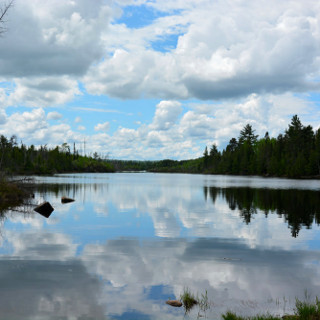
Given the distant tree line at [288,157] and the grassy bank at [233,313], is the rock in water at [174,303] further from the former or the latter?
the distant tree line at [288,157]

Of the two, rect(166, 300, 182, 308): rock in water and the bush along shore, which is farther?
the bush along shore

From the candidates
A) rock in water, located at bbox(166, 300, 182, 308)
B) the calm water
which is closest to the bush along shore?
the calm water

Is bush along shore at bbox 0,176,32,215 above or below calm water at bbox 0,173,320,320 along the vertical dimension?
above

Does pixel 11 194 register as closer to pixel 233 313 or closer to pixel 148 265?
pixel 148 265

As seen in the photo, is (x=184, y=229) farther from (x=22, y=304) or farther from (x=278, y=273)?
(x=22, y=304)

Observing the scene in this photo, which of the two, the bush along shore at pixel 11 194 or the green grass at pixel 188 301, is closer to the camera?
the green grass at pixel 188 301

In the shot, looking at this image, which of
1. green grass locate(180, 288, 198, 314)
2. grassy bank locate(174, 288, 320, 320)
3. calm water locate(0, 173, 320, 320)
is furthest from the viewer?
calm water locate(0, 173, 320, 320)

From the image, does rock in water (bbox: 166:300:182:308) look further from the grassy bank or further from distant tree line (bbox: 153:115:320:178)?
distant tree line (bbox: 153:115:320:178)

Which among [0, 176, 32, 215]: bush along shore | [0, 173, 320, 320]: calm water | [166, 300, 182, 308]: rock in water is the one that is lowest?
[0, 173, 320, 320]: calm water

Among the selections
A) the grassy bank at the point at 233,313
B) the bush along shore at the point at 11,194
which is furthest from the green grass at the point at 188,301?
the bush along shore at the point at 11,194

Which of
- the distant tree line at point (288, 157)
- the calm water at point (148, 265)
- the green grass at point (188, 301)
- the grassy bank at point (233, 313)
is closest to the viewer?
the grassy bank at point (233, 313)

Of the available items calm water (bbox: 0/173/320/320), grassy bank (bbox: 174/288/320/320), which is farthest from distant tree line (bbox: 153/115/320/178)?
grassy bank (bbox: 174/288/320/320)

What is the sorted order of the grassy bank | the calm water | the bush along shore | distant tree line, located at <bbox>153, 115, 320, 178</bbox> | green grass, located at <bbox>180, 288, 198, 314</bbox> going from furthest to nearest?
distant tree line, located at <bbox>153, 115, 320, 178</bbox> < the bush along shore < the calm water < green grass, located at <bbox>180, 288, 198, 314</bbox> < the grassy bank

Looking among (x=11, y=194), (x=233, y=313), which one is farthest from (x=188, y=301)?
(x=11, y=194)
